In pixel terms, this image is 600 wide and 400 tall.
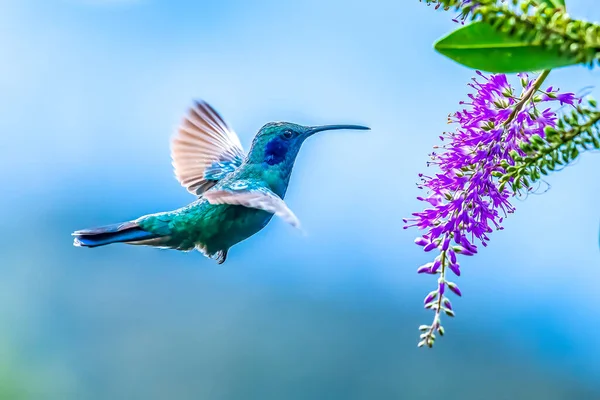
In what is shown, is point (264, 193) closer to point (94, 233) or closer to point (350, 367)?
point (94, 233)

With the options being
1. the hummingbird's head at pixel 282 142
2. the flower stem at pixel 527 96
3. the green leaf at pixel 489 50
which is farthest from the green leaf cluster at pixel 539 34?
the hummingbird's head at pixel 282 142

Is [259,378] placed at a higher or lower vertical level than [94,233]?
lower

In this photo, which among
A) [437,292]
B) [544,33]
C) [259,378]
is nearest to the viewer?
[544,33]

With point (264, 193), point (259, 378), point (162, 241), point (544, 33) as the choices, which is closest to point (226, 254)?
point (162, 241)

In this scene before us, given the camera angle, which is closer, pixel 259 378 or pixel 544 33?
pixel 544 33

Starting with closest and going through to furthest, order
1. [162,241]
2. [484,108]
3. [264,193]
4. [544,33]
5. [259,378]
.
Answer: [544,33], [484,108], [264,193], [162,241], [259,378]

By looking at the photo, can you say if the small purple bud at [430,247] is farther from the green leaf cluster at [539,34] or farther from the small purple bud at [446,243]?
the green leaf cluster at [539,34]
